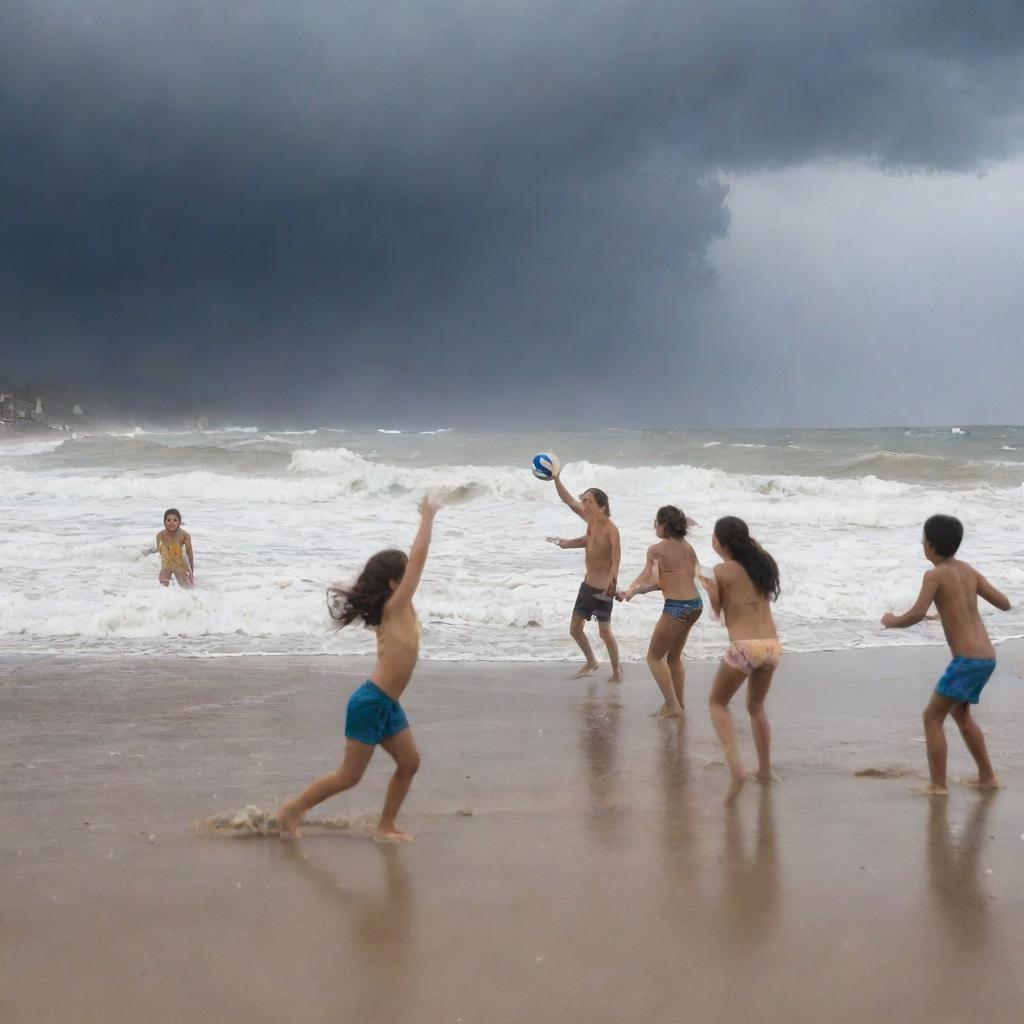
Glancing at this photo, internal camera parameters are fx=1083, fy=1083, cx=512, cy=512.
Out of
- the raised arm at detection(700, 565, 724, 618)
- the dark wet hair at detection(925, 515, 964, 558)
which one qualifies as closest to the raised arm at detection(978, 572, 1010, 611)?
the dark wet hair at detection(925, 515, 964, 558)

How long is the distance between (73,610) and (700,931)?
828 centimetres

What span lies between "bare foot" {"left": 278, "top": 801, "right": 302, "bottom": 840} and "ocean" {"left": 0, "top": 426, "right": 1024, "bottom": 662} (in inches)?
58.2

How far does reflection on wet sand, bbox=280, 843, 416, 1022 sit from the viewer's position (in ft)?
10.3

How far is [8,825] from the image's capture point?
4.67m

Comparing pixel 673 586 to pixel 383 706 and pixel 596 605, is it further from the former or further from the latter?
pixel 383 706

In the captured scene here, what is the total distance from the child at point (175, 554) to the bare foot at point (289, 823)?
7.47 metres

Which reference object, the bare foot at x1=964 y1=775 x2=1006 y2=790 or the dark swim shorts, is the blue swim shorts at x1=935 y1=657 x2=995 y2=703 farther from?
the dark swim shorts

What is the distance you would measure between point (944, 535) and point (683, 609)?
2323 millimetres

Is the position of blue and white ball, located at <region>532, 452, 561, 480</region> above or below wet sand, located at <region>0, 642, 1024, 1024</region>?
above

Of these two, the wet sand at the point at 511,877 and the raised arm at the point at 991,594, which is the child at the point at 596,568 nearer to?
the wet sand at the point at 511,877

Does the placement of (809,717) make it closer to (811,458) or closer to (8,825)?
(8,825)

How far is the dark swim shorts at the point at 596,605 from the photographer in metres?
8.60

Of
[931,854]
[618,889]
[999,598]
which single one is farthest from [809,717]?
[618,889]

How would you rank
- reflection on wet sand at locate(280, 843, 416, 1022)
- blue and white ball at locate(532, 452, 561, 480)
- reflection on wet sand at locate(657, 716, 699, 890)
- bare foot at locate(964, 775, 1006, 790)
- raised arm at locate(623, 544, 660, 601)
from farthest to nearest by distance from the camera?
blue and white ball at locate(532, 452, 561, 480), raised arm at locate(623, 544, 660, 601), bare foot at locate(964, 775, 1006, 790), reflection on wet sand at locate(657, 716, 699, 890), reflection on wet sand at locate(280, 843, 416, 1022)
